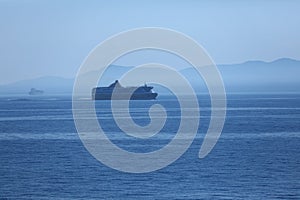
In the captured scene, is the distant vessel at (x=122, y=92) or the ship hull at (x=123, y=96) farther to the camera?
the ship hull at (x=123, y=96)

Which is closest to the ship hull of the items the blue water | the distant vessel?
the distant vessel

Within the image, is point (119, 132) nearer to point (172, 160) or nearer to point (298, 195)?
point (172, 160)

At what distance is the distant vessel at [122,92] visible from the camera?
170500mm

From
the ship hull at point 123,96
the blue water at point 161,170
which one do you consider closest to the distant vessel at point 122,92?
the ship hull at point 123,96

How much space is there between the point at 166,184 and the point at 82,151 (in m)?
18.9

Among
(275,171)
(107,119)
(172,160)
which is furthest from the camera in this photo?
(107,119)

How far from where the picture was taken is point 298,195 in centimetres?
3938

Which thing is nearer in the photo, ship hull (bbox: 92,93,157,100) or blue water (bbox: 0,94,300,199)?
blue water (bbox: 0,94,300,199)

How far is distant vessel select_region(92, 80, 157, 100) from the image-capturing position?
6713 inches

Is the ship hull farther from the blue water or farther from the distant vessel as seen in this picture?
the blue water

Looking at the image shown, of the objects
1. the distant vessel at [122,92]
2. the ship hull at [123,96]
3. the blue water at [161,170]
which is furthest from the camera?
the ship hull at [123,96]

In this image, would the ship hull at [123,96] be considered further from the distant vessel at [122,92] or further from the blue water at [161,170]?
the blue water at [161,170]

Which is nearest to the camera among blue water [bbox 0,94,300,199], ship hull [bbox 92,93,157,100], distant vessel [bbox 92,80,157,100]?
blue water [bbox 0,94,300,199]

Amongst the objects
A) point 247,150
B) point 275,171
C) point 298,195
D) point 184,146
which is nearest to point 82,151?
point 184,146
